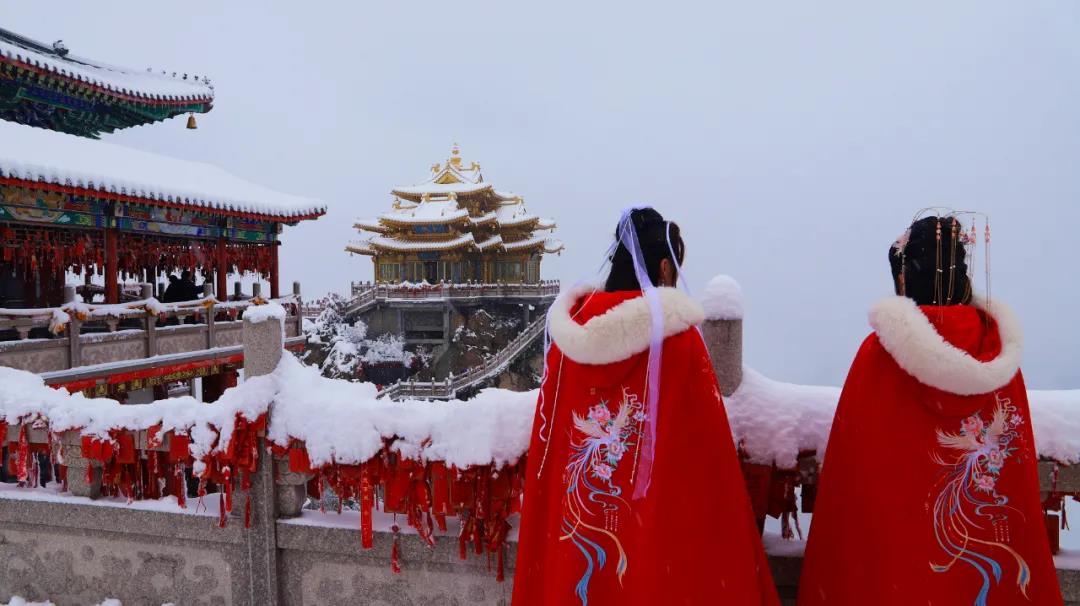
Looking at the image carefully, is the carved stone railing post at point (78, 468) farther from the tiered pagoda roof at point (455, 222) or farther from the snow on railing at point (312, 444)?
the tiered pagoda roof at point (455, 222)

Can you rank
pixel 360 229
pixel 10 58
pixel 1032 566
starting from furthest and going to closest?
1. pixel 360 229
2. pixel 10 58
3. pixel 1032 566

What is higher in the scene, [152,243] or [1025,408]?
[152,243]

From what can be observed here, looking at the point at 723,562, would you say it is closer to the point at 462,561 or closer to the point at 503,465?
the point at 503,465

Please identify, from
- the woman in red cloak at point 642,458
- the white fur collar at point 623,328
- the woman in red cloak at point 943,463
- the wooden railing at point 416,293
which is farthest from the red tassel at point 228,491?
the wooden railing at point 416,293

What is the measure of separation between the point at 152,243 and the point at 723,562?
33.0 ft

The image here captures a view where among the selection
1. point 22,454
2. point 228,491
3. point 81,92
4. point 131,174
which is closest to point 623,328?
point 228,491

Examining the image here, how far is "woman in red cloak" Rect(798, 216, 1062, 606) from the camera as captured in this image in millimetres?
1989

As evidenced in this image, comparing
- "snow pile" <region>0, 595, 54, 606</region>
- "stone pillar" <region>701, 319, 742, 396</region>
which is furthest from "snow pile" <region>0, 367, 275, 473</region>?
"stone pillar" <region>701, 319, 742, 396</region>

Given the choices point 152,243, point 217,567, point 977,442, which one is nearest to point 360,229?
point 152,243

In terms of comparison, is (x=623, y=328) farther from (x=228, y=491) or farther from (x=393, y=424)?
(x=228, y=491)

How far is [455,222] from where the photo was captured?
1118 inches

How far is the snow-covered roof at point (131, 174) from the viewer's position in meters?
7.21

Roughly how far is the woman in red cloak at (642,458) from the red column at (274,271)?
11.1 metres

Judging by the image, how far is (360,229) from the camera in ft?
100
